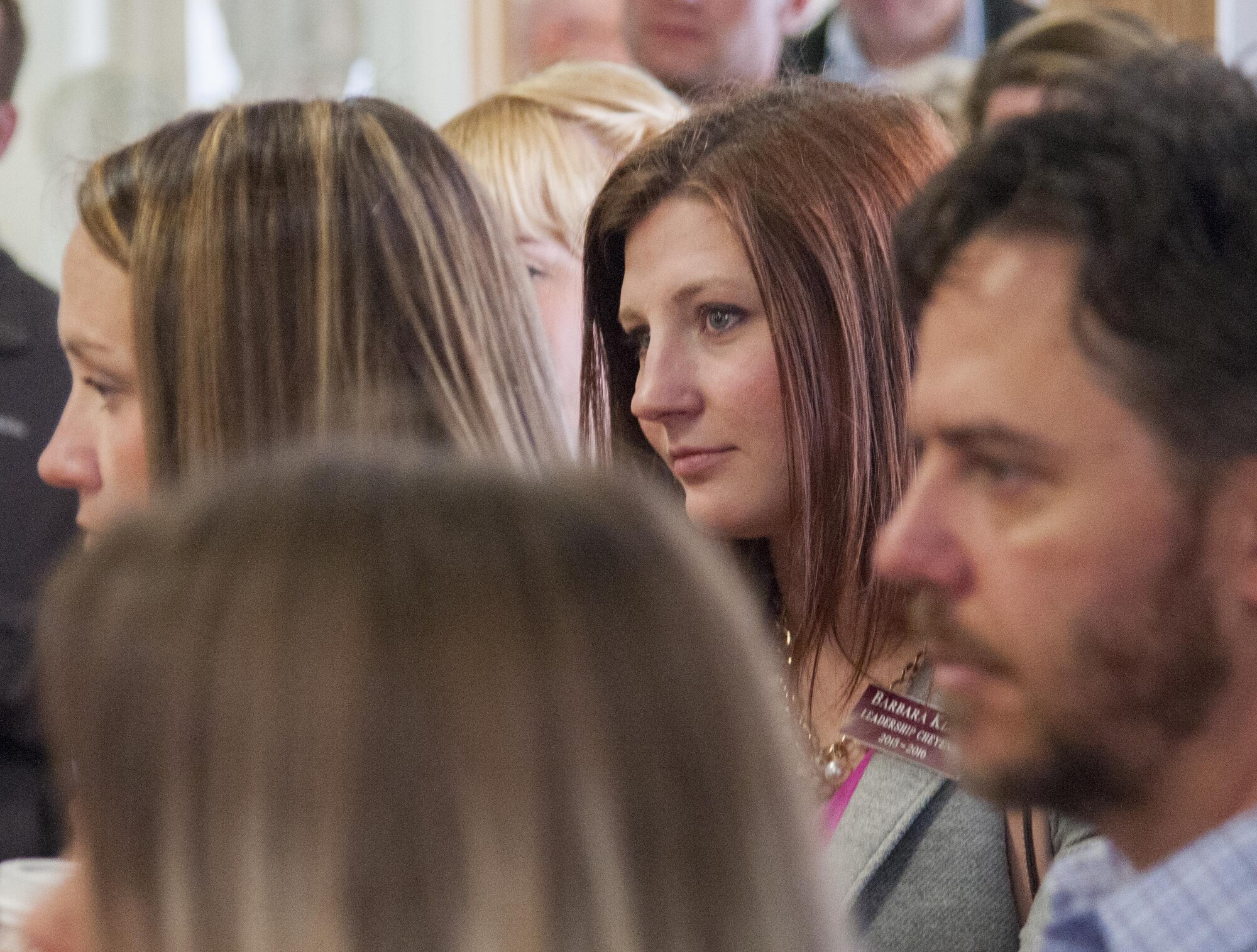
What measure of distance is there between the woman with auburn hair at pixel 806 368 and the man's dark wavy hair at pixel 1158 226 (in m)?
0.55

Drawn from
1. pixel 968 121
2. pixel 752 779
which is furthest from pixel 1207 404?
pixel 968 121

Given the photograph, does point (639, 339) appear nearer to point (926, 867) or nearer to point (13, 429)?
point (926, 867)

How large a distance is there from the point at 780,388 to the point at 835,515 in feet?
0.47

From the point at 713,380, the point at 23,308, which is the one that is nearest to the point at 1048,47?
the point at 713,380

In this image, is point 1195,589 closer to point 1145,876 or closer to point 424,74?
point 1145,876

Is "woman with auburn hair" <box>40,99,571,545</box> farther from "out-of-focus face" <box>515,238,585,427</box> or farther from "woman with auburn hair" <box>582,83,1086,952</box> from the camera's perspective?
"out-of-focus face" <box>515,238,585,427</box>

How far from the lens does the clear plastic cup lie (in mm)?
1176

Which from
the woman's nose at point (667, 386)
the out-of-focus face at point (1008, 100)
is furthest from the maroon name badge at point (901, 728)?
the out-of-focus face at point (1008, 100)

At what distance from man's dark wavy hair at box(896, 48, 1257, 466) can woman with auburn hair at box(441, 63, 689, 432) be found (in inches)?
53.6

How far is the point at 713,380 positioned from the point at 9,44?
1.89 metres

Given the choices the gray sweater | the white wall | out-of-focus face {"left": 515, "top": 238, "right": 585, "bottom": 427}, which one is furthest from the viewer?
the white wall

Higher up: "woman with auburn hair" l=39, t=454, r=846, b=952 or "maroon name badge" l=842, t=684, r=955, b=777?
"woman with auburn hair" l=39, t=454, r=846, b=952

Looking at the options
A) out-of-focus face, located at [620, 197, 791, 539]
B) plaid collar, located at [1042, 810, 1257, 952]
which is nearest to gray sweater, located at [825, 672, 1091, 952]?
out-of-focus face, located at [620, 197, 791, 539]

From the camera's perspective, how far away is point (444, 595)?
0.69 metres
